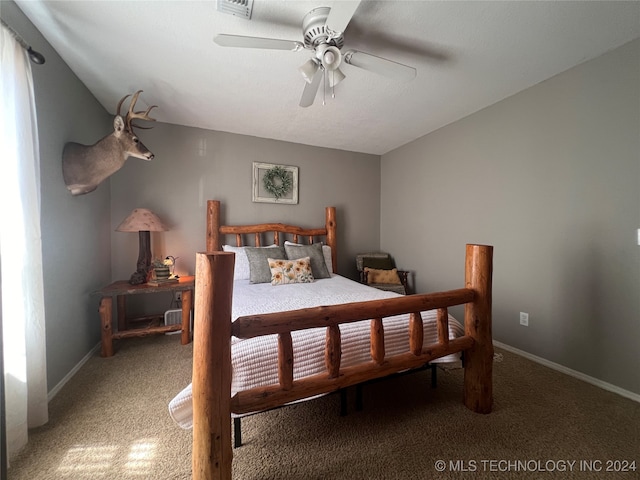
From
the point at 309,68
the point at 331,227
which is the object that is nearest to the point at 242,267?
the point at 331,227

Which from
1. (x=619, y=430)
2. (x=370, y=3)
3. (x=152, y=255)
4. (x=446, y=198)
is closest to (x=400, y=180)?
(x=446, y=198)

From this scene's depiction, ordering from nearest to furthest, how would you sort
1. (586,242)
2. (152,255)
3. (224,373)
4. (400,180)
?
(224,373), (586,242), (152,255), (400,180)

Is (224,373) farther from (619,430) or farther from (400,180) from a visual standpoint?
(400,180)

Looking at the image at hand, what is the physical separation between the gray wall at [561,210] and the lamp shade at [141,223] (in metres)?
3.14

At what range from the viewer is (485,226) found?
8.50 ft

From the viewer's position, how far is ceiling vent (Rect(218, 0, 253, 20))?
4.51ft

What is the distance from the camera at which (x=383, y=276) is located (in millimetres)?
3361

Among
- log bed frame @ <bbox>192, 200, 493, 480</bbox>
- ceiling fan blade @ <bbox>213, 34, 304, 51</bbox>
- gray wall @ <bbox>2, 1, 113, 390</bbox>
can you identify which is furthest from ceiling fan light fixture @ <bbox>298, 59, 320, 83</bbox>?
gray wall @ <bbox>2, 1, 113, 390</bbox>

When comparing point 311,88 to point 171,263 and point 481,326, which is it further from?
point 171,263

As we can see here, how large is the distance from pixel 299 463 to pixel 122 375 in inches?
63.7

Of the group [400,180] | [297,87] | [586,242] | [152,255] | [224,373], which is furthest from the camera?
[400,180]

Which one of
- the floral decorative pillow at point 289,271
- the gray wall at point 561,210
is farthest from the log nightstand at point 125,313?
the gray wall at point 561,210

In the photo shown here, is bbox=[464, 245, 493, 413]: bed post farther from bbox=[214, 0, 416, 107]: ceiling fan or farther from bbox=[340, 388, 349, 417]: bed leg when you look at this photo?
bbox=[214, 0, 416, 107]: ceiling fan

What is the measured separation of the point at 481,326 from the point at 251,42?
2.08 m
